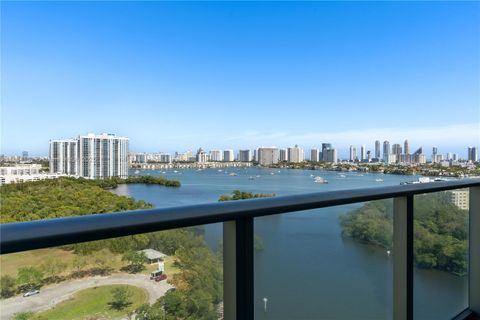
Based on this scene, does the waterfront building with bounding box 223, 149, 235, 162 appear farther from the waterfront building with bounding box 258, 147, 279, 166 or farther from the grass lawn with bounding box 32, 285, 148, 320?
the grass lawn with bounding box 32, 285, 148, 320

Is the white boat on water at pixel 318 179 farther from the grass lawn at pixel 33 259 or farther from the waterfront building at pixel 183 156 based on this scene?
the grass lawn at pixel 33 259

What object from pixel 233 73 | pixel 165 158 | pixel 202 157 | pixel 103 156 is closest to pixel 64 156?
pixel 103 156

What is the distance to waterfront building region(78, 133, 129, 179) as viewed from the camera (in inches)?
358

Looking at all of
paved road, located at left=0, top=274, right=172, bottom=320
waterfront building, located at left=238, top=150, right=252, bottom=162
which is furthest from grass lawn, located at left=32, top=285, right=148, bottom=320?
waterfront building, located at left=238, top=150, right=252, bottom=162

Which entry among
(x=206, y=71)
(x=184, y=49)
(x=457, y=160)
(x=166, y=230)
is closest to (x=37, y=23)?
(x=184, y=49)

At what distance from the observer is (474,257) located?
8.36 ft

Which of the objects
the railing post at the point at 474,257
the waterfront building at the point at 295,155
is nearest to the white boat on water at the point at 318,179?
the waterfront building at the point at 295,155

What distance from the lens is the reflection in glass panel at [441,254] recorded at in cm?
200

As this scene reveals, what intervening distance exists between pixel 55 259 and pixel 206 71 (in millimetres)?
19105

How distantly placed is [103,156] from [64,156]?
3.44 feet

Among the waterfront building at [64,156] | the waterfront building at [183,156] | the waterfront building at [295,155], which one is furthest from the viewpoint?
the waterfront building at [183,156]

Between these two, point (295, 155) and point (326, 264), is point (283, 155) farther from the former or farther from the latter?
point (326, 264)

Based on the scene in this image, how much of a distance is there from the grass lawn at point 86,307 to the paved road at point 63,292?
Answer: 0.04 ft

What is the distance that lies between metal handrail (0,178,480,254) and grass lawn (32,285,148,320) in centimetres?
16
